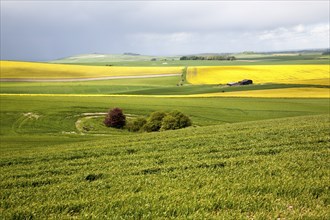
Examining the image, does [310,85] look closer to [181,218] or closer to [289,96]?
[289,96]

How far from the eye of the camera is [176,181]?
11.0 m

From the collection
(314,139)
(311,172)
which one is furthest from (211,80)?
(311,172)

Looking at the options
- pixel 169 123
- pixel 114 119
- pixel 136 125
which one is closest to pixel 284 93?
pixel 169 123

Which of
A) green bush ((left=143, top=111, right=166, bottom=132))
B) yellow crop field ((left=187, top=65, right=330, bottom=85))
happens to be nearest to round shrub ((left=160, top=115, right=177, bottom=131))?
green bush ((left=143, top=111, right=166, bottom=132))

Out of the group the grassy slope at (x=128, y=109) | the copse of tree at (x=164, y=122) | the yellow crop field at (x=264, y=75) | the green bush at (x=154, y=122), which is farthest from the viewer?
the yellow crop field at (x=264, y=75)

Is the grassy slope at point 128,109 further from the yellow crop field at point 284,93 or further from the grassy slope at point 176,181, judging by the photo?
the grassy slope at point 176,181

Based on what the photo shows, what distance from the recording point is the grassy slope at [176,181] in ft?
28.2

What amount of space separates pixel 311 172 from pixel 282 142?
5585mm

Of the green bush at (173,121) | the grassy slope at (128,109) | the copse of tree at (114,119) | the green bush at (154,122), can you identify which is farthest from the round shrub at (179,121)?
the copse of tree at (114,119)

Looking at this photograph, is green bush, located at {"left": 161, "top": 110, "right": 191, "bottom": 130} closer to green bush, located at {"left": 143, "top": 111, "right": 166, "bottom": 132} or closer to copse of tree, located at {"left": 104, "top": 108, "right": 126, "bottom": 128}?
green bush, located at {"left": 143, "top": 111, "right": 166, "bottom": 132}

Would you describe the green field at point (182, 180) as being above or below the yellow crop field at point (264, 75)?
below

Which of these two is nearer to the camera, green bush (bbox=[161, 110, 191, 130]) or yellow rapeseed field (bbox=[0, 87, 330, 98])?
green bush (bbox=[161, 110, 191, 130])

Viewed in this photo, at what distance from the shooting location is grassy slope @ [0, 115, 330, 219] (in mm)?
8594

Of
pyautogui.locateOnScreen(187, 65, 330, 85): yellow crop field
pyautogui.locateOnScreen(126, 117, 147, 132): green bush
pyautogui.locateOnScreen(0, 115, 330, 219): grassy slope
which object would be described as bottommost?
pyautogui.locateOnScreen(126, 117, 147, 132): green bush
